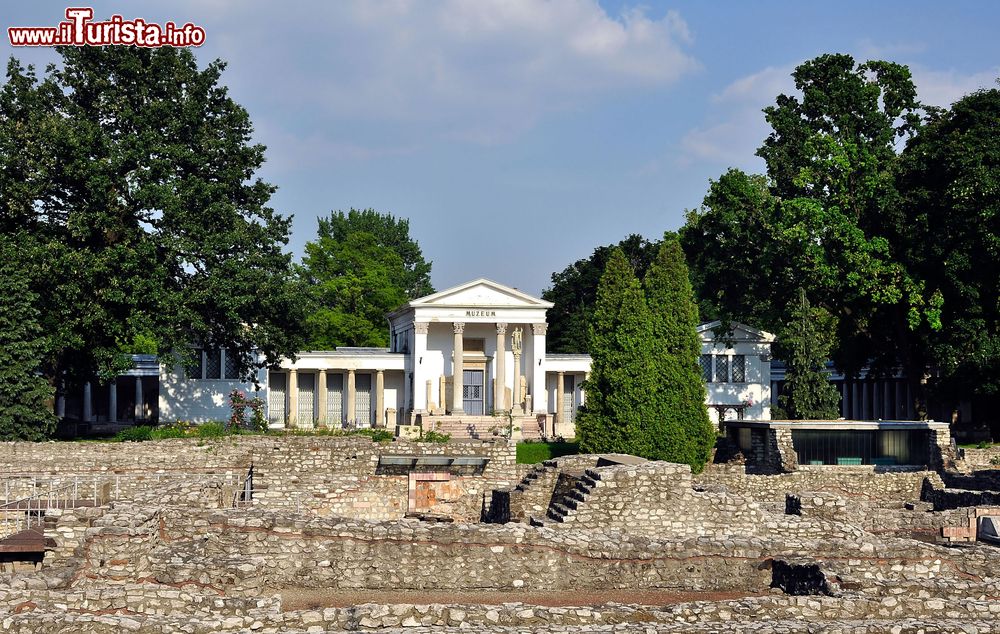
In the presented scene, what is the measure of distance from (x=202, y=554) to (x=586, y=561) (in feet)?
22.3

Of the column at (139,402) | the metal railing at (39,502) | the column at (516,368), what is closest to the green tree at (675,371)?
the column at (516,368)

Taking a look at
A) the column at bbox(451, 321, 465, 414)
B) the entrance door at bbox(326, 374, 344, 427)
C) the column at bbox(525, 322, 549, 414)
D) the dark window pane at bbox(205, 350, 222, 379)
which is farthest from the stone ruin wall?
the entrance door at bbox(326, 374, 344, 427)

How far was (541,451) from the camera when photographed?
41344 millimetres

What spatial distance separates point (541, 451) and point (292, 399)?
21.3 meters

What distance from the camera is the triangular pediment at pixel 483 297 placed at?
2168 inches

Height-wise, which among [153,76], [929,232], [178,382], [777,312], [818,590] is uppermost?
[153,76]

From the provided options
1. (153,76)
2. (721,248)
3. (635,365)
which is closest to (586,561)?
(635,365)

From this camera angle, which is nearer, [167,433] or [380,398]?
[167,433]

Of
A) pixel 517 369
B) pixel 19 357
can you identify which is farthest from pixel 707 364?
pixel 19 357

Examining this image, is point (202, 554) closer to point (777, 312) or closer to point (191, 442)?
point (191, 442)

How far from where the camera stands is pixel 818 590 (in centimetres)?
1834

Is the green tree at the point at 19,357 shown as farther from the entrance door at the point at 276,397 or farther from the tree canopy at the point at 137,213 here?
the entrance door at the point at 276,397

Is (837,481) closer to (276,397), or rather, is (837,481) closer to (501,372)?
(501,372)

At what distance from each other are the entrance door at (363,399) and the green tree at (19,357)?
2290cm
